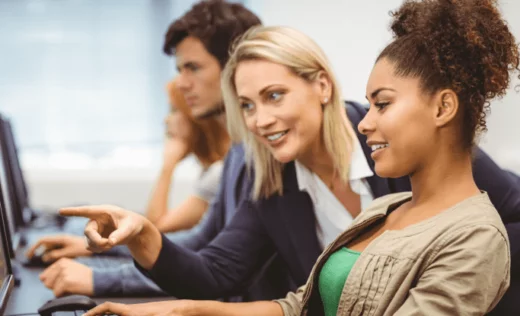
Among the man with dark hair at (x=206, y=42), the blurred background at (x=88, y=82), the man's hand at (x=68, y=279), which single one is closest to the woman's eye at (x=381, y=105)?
the man's hand at (x=68, y=279)

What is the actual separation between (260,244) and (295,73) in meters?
0.44

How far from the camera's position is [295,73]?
5.81 feet

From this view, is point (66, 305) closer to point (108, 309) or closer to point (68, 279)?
point (108, 309)

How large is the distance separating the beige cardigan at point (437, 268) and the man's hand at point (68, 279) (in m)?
0.80

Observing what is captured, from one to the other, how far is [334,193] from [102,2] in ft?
9.49

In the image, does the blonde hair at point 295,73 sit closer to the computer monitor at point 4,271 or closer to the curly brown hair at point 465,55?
the curly brown hair at point 465,55

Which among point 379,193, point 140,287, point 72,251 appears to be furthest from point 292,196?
point 72,251

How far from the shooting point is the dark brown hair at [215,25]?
8.14 ft

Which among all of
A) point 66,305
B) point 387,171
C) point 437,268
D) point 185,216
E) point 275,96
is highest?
point 275,96

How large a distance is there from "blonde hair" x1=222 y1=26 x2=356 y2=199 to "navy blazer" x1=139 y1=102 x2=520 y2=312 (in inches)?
1.4

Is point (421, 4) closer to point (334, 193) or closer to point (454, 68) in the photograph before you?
point (454, 68)

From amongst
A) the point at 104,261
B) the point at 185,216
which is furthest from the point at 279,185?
the point at 185,216

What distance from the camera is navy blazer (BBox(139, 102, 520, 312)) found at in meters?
1.69

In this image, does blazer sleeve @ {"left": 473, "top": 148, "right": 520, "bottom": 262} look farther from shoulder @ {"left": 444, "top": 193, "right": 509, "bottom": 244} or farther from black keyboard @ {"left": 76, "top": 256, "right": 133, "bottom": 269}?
black keyboard @ {"left": 76, "top": 256, "right": 133, "bottom": 269}
